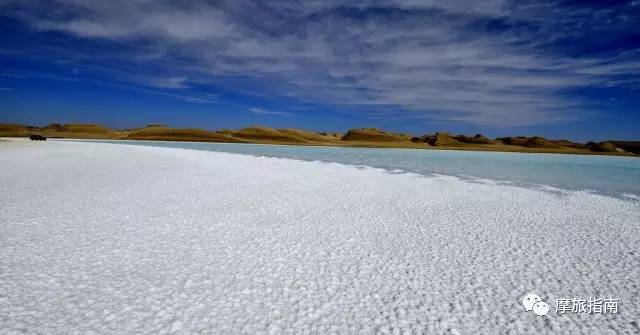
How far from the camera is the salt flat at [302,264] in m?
3.32

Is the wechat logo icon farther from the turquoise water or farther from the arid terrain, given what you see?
the arid terrain

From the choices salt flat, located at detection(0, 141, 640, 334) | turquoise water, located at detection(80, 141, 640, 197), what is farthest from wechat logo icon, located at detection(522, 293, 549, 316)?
turquoise water, located at detection(80, 141, 640, 197)

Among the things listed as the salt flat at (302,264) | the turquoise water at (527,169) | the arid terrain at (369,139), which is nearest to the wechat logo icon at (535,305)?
the salt flat at (302,264)

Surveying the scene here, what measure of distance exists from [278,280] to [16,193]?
8688mm

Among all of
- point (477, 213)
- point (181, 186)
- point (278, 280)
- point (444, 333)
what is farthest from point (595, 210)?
point (181, 186)

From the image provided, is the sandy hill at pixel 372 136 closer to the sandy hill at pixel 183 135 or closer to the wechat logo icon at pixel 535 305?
the sandy hill at pixel 183 135

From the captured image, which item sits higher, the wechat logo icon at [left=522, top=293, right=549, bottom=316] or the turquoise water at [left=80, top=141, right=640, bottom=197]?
the turquoise water at [left=80, top=141, right=640, bottom=197]

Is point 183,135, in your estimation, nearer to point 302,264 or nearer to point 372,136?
point 372,136

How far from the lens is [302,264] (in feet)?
15.4

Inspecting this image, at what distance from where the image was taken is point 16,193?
875 cm

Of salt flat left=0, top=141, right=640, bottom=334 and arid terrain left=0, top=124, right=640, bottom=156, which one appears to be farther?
arid terrain left=0, top=124, right=640, bottom=156

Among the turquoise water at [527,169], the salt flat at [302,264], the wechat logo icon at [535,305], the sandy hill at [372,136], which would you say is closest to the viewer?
the salt flat at [302,264]

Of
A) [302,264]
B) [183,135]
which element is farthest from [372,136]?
[302,264]

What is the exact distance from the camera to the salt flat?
3.32m
